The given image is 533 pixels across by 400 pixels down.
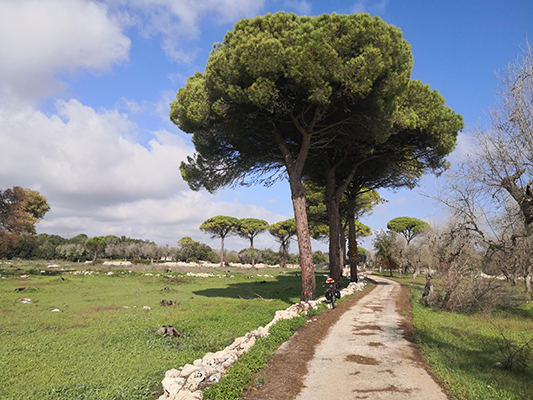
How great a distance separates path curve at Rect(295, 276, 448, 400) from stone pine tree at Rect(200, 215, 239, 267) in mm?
50116

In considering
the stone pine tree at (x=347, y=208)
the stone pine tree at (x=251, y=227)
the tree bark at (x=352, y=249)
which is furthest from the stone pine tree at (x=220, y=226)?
the tree bark at (x=352, y=249)

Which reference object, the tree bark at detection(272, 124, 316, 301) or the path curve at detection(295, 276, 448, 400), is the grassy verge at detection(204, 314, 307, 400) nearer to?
the path curve at detection(295, 276, 448, 400)

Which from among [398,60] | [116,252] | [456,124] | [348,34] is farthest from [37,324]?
[116,252]

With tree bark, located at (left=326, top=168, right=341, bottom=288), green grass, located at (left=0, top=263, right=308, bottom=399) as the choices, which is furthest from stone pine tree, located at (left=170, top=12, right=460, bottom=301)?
green grass, located at (left=0, top=263, right=308, bottom=399)

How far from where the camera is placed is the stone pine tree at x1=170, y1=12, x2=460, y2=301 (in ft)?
40.2

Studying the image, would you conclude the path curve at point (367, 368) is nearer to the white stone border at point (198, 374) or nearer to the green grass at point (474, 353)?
the green grass at point (474, 353)

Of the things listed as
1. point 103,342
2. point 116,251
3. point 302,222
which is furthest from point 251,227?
point 103,342

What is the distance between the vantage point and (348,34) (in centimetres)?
1230

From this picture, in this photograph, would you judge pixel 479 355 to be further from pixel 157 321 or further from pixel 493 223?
pixel 157 321

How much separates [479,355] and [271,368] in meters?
5.05

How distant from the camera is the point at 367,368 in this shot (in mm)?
6238

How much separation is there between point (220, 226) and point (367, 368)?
5469cm

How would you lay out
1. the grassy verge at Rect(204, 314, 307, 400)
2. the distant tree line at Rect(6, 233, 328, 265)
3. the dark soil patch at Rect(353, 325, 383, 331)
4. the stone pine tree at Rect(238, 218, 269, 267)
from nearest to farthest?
the grassy verge at Rect(204, 314, 307, 400) → the dark soil patch at Rect(353, 325, 383, 331) → the distant tree line at Rect(6, 233, 328, 265) → the stone pine tree at Rect(238, 218, 269, 267)

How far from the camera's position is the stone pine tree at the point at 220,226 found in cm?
5922
